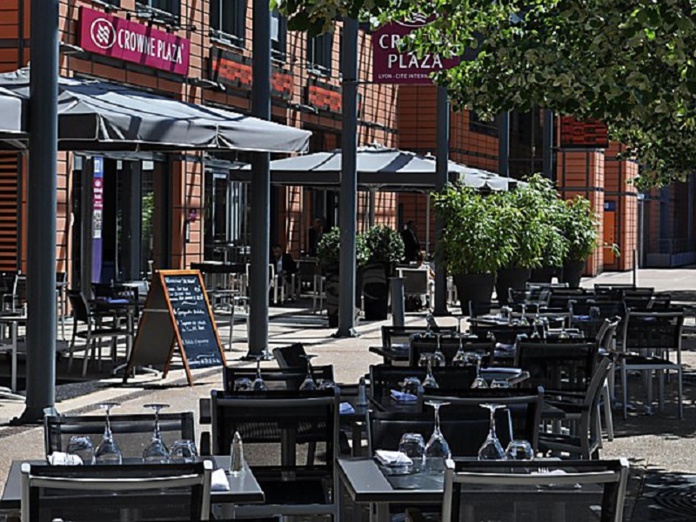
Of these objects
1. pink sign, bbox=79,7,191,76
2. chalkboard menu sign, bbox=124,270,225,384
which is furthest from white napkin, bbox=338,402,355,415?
pink sign, bbox=79,7,191,76

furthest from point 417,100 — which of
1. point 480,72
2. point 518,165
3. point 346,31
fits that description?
point 480,72

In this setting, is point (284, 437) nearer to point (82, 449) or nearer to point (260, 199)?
point (82, 449)

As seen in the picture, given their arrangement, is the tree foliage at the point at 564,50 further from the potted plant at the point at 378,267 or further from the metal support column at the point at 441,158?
the metal support column at the point at 441,158

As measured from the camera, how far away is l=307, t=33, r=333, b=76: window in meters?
34.8

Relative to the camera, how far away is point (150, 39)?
25.1m

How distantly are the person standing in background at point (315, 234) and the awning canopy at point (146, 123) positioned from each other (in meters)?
13.4

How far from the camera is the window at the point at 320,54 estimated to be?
34.8 metres

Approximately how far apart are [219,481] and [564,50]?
16.1ft

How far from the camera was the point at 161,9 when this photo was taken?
26219 millimetres

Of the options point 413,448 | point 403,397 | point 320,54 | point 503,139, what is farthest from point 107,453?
point 320,54

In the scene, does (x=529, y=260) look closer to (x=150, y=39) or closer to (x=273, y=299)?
(x=273, y=299)

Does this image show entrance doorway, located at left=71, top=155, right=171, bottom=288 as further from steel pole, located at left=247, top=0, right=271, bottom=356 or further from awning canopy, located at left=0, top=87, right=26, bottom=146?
awning canopy, located at left=0, top=87, right=26, bottom=146

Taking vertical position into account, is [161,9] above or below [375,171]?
above

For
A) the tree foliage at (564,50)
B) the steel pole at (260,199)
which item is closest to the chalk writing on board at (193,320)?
the steel pole at (260,199)
